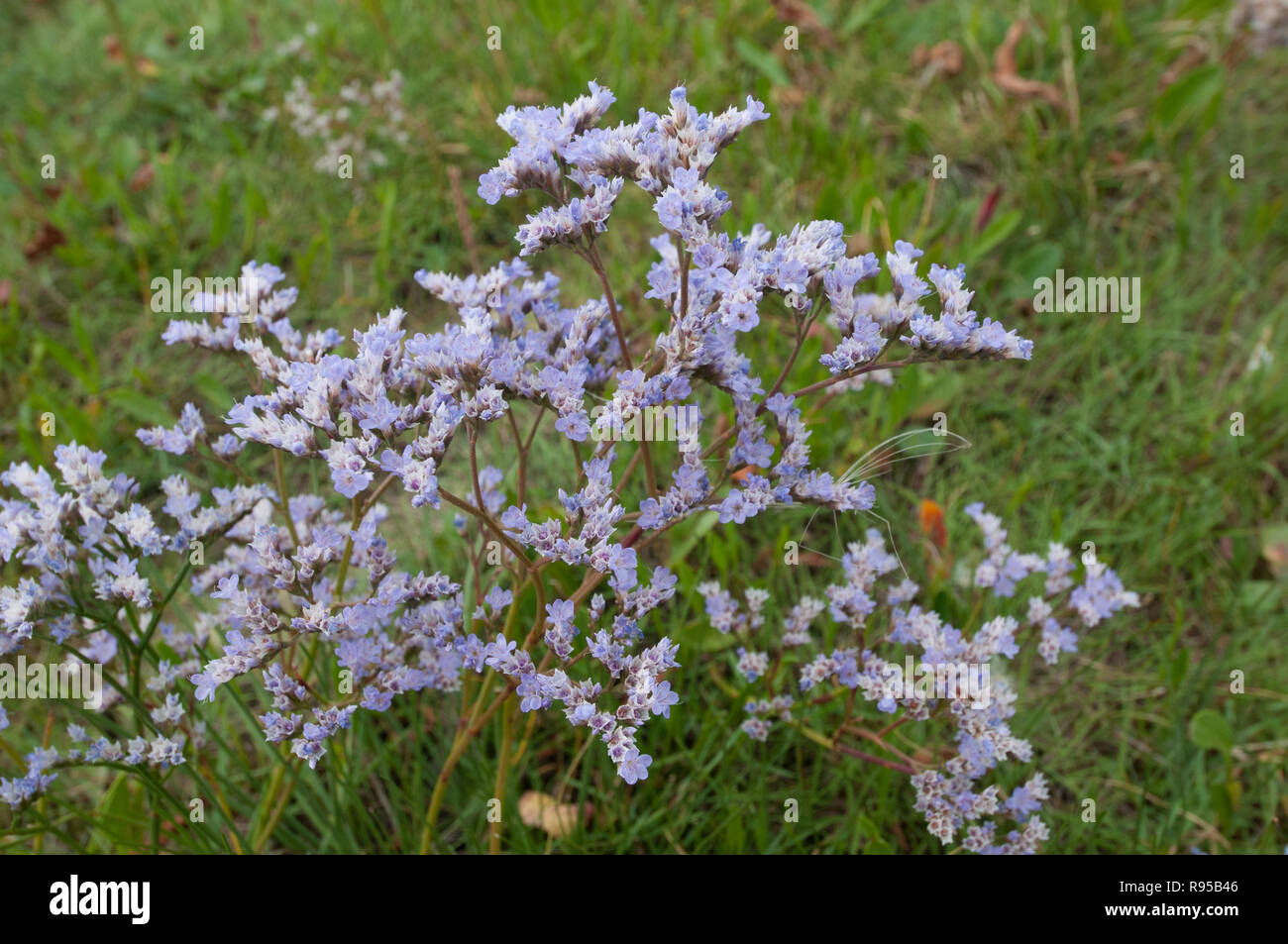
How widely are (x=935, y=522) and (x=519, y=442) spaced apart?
4.89ft

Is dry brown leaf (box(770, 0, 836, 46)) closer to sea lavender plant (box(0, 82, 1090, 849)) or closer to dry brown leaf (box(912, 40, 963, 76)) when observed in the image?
dry brown leaf (box(912, 40, 963, 76))

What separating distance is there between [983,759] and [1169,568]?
4.88ft

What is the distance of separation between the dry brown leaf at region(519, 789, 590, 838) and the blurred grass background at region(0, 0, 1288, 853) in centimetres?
5

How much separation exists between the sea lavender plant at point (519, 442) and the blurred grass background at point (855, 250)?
0.46 m

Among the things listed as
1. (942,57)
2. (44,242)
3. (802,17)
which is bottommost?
(44,242)

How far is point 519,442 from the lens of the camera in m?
2.08

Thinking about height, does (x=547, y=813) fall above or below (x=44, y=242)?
below

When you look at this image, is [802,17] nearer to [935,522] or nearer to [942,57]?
[942,57]

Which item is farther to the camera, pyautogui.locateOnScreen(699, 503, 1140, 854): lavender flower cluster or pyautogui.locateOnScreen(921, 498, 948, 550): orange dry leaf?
pyautogui.locateOnScreen(921, 498, 948, 550): orange dry leaf

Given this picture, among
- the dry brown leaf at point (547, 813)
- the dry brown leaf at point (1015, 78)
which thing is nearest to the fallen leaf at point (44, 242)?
the dry brown leaf at point (547, 813)

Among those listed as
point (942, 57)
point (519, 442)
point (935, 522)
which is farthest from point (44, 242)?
point (942, 57)

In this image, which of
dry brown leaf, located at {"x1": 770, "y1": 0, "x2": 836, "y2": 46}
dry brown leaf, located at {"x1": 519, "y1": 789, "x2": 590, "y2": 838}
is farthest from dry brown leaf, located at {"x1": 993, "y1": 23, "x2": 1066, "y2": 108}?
dry brown leaf, located at {"x1": 519, "y1": 789, "x2": 590, "y2": 838}

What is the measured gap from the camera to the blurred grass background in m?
2.75

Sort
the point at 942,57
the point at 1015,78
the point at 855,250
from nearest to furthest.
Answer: the point at 855,250 → the point at 1015,78 → the point at 942,57
